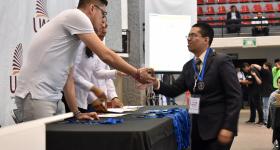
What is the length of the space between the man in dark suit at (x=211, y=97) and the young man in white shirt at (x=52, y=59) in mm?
673

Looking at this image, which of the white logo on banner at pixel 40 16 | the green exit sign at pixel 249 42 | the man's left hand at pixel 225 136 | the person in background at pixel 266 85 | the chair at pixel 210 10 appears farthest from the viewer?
the chair at pixel 210 10

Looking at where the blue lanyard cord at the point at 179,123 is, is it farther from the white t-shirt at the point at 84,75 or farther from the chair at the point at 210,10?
the chair at the point at 210,10

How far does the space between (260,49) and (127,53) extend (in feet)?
39.5

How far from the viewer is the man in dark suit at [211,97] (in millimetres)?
2619

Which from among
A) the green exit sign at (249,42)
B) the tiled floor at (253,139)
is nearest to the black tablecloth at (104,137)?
the tiled floor at (253,139)

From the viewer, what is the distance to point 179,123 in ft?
8.61

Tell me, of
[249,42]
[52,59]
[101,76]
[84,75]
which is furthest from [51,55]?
[249,42]

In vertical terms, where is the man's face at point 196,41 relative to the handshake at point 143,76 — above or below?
above

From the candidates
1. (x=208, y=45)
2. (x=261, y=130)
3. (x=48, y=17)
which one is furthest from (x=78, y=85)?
(x=261, y=130)

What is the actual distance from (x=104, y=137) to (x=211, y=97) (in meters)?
1.06

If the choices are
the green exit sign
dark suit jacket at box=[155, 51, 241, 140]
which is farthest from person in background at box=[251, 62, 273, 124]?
dark suit jacket at box=[155, 51, 241, 140]

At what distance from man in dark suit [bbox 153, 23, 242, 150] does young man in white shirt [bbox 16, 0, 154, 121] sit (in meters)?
0.67

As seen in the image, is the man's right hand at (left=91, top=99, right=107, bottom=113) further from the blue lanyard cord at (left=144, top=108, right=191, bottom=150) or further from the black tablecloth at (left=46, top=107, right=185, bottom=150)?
the black tablecloth at (left=46, top=107, right=185, bottom=150)

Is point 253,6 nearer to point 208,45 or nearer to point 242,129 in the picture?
point 242,129
